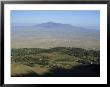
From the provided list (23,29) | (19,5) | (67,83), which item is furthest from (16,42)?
(67,83)

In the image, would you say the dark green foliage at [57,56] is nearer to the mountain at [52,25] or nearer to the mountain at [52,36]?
the mountain at [52,36]

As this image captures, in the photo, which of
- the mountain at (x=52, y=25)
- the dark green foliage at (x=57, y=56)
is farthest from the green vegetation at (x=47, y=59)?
the mountain at (x=52, y=25)

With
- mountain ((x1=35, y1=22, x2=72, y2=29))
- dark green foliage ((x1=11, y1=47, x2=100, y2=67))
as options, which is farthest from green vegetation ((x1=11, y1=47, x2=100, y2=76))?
mountain ((x1=35, y1=22, x2=72, y2=29))

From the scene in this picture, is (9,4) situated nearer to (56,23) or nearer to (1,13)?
(1,13)

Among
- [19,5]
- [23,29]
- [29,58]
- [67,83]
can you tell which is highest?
[19,5]

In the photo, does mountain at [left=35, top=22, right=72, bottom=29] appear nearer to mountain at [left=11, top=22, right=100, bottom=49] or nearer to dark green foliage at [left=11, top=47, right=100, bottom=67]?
mountain at [left=11, top=22, right=100, bottom=49]

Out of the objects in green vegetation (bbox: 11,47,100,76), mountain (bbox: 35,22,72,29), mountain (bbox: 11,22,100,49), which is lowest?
green vegetation (bbox: 11,47,100,76)
